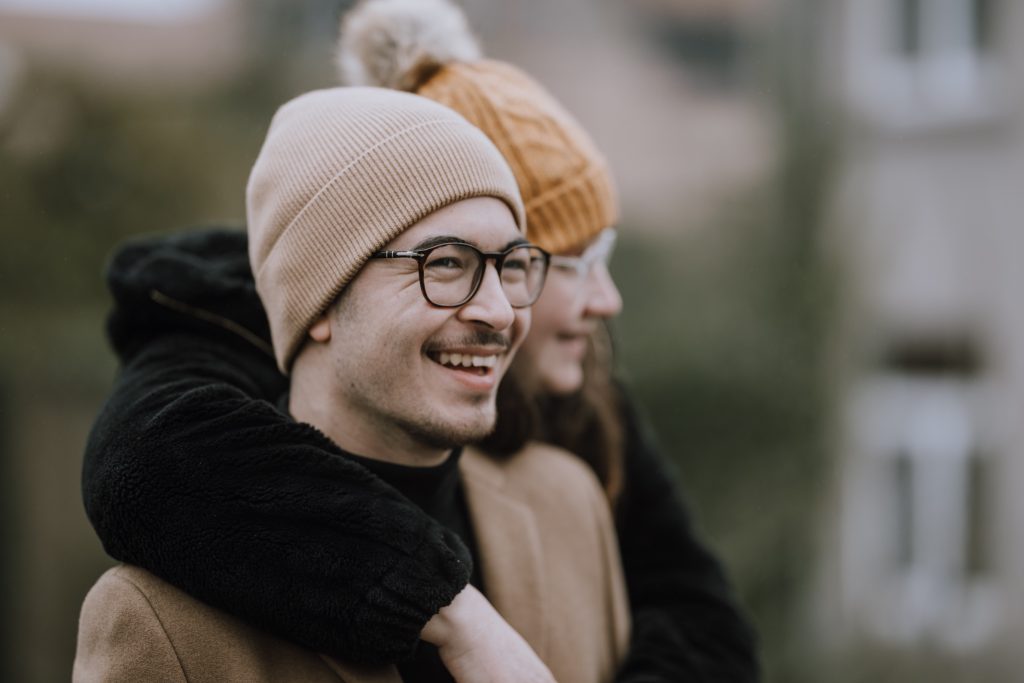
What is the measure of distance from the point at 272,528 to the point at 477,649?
0.40 metres

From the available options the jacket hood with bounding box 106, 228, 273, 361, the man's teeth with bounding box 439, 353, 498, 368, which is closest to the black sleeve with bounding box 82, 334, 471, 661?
the man's teeth with bounding box 439, 353, 498, 368

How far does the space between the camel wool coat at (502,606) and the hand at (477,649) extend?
0.13 m

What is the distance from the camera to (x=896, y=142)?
8.66 m

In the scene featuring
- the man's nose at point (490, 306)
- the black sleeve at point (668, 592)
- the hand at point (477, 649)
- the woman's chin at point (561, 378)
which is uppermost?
the man's nose at point (490, 306)

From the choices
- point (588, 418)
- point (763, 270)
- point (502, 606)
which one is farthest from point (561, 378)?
point (763, 270)

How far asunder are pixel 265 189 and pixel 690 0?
8.04 meters

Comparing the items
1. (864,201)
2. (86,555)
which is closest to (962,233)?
(864,201)

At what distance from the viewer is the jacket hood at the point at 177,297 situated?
7.36 feet

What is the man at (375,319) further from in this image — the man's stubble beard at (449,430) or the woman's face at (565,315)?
the woman's face at (565,315)

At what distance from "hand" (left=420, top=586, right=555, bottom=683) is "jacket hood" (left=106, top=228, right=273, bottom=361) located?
0.77m

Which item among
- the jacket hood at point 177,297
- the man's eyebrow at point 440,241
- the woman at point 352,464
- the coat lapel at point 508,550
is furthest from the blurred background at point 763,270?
the man's eyebrow at point 440,241

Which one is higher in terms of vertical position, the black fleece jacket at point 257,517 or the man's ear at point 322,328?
the man's ear at point 322,328

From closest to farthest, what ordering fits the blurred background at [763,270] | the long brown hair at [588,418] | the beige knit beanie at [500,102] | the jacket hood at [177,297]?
the jacket hood at [177,297] < the beige knit beanie at [500,102] < the long brown hair at [588,418] < the blurred background at [763,270]

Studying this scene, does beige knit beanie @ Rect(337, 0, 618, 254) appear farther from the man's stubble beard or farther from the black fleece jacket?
the black fleece jacket
